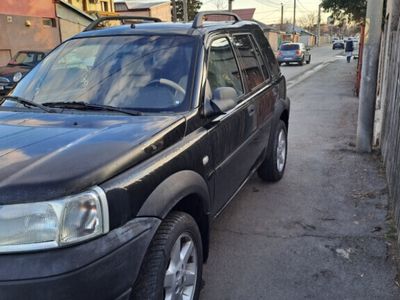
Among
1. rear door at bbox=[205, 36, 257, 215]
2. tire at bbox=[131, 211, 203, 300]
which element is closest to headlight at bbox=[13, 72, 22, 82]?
rear door at bbox=[205, 36, 257, 215]

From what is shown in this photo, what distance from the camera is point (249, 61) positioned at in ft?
14.7

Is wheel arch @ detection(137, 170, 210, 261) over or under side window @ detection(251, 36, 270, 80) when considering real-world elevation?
under

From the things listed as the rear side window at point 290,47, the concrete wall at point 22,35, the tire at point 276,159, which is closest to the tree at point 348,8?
the rear side window at point 290,47

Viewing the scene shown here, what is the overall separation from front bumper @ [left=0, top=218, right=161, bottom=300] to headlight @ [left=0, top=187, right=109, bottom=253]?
1.5 inches

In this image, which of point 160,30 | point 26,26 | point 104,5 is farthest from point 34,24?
point 160,30

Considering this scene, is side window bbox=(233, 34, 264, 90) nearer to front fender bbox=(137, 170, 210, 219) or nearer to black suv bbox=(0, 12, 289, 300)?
black suv bbox=(0, 12, 289, 300)

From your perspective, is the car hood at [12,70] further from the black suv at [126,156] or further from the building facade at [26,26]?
the black suv at [126,156]

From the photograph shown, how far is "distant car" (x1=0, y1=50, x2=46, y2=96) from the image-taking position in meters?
13.0

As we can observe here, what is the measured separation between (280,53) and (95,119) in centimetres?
3187

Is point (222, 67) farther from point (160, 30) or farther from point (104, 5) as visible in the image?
point (104, 5)

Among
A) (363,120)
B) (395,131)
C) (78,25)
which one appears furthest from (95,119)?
(78,25)

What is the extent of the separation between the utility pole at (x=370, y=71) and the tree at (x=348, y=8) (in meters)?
14.8

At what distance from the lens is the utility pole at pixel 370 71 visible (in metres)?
6.54

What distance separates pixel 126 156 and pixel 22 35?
2427 centimetres
